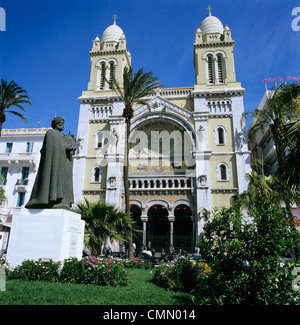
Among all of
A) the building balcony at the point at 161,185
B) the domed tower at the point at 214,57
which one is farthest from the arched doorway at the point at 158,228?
the domed tower at the point at 214,57

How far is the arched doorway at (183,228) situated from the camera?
25.6 meters

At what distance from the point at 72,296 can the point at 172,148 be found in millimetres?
24831

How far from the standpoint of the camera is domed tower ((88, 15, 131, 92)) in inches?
1246

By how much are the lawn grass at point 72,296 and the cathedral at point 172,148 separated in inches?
728

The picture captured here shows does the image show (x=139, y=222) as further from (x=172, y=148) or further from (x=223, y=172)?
(x=223, y=172)

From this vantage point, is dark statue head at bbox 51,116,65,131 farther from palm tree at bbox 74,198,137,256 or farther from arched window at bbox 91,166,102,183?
arched window at bbox 91,166,102,183

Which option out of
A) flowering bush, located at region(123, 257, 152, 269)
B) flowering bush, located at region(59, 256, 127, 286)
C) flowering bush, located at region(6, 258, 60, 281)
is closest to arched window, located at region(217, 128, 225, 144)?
flowering bush, located at region(123, 257, 152, 269)

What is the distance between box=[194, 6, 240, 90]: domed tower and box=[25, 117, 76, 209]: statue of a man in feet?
79.1

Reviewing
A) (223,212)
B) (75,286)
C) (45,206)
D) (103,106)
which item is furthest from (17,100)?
(223,212)

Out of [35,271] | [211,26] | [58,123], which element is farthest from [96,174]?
[211,26]

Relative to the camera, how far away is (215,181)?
85.2 ft

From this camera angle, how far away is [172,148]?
29.3 metres

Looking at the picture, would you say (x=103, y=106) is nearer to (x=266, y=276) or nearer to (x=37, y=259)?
(x=37, y=259)

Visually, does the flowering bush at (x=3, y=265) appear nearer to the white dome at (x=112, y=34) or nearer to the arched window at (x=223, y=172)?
the arched window at (x=223, y=172)
